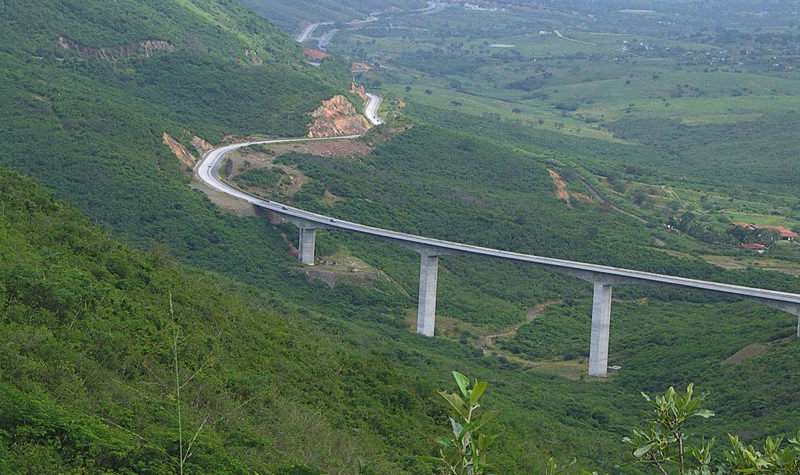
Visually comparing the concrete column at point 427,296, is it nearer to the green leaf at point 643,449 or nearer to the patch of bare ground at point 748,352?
the patch of bare ground at point 748,352

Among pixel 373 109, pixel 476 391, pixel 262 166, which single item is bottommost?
pixel 262 166

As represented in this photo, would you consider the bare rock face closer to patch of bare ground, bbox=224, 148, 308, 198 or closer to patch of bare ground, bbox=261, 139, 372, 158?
patch of bare ground, bbox=261, 139, 372, 158

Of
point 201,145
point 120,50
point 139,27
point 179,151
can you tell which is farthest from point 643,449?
point 139,27

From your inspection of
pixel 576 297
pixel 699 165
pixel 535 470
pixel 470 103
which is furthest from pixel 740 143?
pixel 535 470

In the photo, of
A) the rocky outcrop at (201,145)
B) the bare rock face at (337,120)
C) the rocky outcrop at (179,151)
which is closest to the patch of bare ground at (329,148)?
the bare rock face at (337,120)

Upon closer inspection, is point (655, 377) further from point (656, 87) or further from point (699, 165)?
point (656, 87)

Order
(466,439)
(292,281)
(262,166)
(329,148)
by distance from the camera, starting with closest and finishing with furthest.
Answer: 1. (466,439)
2. (292,281)
3. (262,166)
4. (329,148)

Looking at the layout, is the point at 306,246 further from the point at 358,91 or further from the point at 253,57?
the point at 358,91
